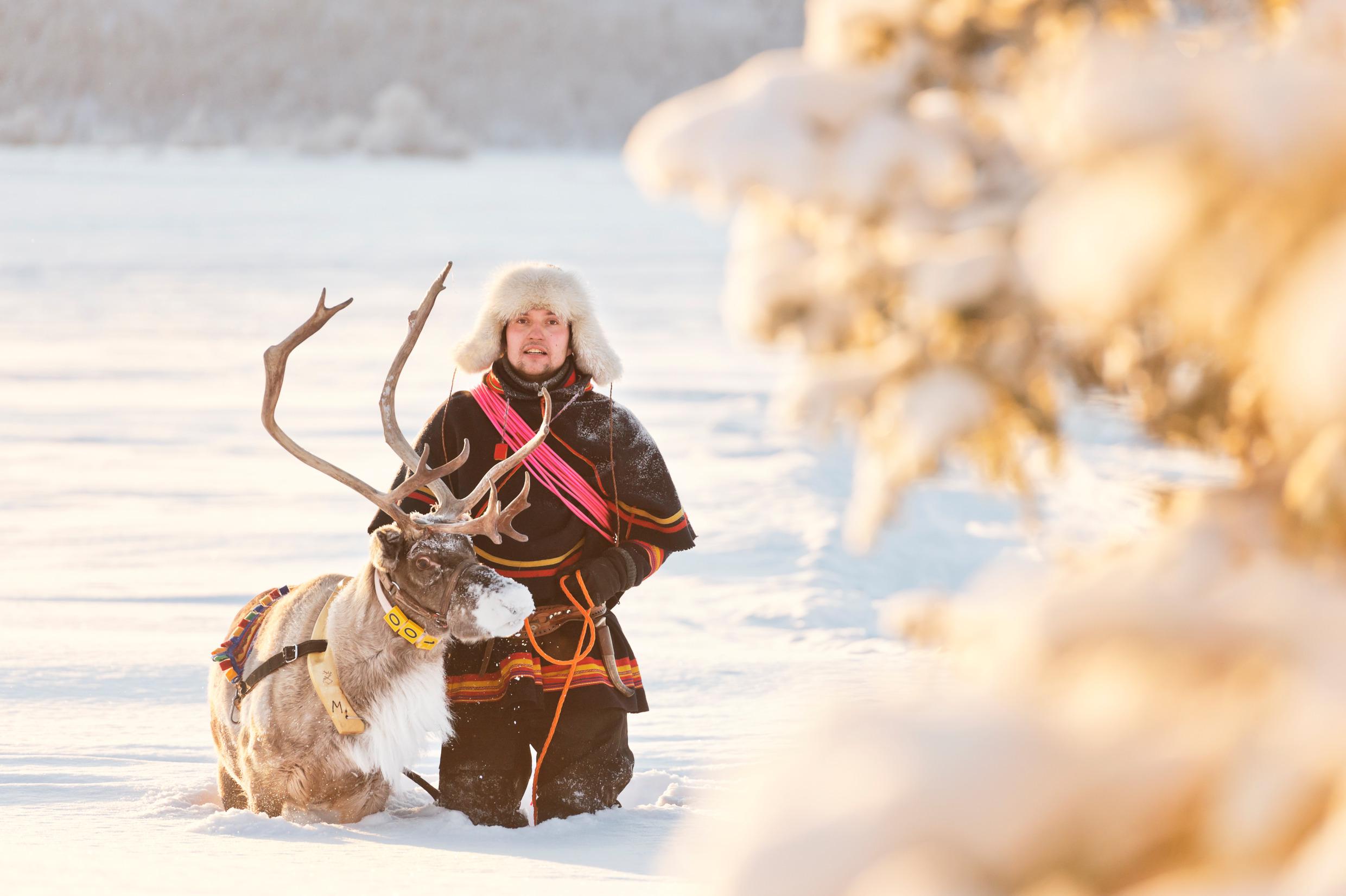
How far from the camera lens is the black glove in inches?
190

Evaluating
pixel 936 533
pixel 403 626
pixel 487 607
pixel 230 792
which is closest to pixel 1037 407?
pixel 487 607

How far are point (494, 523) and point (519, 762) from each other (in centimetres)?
87

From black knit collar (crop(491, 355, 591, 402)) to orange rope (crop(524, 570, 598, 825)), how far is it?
58 centimetres

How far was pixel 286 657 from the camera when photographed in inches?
178

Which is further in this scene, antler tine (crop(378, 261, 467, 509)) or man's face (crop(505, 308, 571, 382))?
man's face (crop(505, 308, 571, 382))

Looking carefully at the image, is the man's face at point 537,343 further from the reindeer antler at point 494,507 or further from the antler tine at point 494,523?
the antler tine at point 494,523

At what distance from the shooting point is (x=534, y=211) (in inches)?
1431

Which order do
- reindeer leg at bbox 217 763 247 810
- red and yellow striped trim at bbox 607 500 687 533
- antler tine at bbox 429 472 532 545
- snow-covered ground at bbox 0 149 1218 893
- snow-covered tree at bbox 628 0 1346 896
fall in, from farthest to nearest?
red and yellow striped trim at bbox 607 500 687 533
reindeer leg at bbox 217 763 247 810
antler tine at bbox 429 472 532 545
snow-covered ground at bbox 0 149 1218 893
snow-covered tree at bbox 628 0 1346 896

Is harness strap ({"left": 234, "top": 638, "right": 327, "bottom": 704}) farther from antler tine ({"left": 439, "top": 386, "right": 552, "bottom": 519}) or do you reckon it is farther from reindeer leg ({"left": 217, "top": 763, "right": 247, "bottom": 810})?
antler tine ({"left": 439, "top": 386, "right": 552, "bottom": 519})

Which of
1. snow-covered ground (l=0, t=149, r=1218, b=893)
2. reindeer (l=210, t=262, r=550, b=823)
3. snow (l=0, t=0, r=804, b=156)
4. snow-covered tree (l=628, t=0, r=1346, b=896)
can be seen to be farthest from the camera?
snow (l=0, t=0, r=804, b=156)

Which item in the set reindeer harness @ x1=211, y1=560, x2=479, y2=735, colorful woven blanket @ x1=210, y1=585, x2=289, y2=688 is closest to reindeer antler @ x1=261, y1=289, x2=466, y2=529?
reindeer harness @ x1=211, y1=560, x2=479, y2=735

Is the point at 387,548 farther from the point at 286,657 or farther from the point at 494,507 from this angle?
the point at 286,657

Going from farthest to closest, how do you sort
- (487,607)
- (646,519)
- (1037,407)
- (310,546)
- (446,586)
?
(310,546), (646,519), (446,586), (487,607), (1037,407)

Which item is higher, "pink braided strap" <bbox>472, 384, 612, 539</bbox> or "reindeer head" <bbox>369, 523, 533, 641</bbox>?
"pink braided strap" <bbox>472, 384, 612, 539</bbox>
